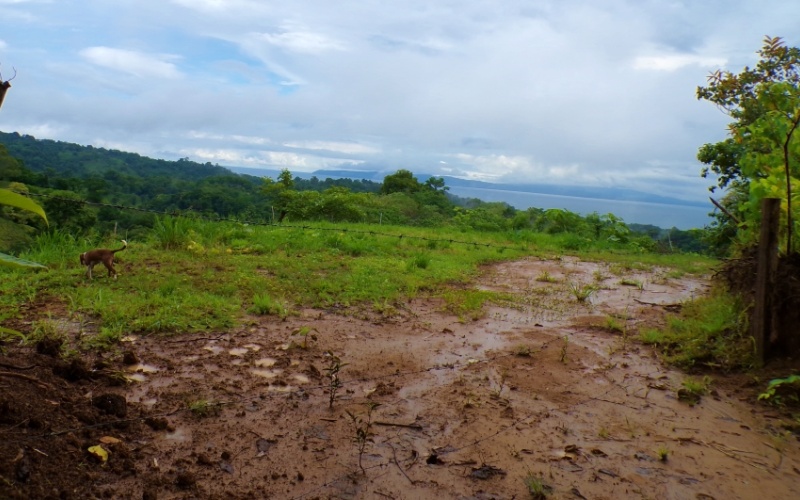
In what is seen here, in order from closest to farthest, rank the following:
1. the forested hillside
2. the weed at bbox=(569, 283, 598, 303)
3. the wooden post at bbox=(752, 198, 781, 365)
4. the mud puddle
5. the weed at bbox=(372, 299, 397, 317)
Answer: the mud puddle
the wooden post at bbox=(752, 198, 781, 365)
the weed at bbox=(372, 299, 397, 317)
the weed at bbox=(569, 283, 598, 303)
the forested hillside

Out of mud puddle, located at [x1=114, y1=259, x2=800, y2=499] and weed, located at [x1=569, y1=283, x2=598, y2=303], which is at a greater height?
weed, located at [x1=569, y1=283, x2=598, y2=303]

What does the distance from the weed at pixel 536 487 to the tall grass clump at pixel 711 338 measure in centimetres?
239

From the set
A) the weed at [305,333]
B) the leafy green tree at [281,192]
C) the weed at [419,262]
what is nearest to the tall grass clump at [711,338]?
the weed at [305,333]

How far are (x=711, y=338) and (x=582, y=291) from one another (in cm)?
249

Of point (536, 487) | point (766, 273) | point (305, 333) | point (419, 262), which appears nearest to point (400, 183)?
point (419, 262)

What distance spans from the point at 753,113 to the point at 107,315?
32.4 ft

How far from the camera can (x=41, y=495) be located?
7.11 feet

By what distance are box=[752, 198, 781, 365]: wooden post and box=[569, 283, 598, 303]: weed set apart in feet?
8.30

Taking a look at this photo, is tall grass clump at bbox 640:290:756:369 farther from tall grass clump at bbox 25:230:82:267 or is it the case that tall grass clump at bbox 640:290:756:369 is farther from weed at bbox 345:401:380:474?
tall grass clump at bbox 25:230:82:267

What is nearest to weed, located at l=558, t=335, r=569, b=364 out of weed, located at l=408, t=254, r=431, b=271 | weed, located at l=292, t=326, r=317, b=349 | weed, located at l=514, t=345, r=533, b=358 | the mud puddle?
the mud puddle

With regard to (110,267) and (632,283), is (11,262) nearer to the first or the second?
(110,267)

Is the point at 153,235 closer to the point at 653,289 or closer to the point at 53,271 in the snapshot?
the point at 53,271

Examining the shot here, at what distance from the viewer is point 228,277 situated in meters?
6.31

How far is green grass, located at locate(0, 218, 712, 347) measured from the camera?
4781 mm
